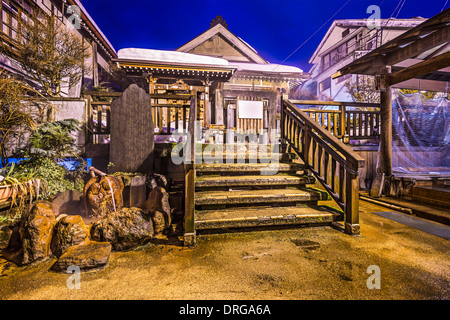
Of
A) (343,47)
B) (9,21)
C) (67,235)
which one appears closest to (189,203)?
(67,235)

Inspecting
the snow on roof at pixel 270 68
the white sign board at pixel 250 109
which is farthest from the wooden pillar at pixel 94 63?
the white sign board at pixel 250 109

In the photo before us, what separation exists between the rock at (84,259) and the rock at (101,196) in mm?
1049

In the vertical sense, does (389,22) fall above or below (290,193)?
above

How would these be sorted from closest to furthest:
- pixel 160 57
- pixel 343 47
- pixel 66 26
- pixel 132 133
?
pixel 132 133
pixel 160 57
pixel 66 26
pixel 343 47

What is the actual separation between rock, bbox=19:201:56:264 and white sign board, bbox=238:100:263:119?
6.12 m

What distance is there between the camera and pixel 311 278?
7.10ft

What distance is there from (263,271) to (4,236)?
3.66 metres

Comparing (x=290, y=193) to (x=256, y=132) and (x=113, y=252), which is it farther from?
(x=256, y=132)

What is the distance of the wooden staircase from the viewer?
3.40 m

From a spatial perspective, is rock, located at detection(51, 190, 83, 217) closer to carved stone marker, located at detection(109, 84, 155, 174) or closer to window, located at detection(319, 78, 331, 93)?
carved stone marker, located at detection(109, 84, 155, 174)

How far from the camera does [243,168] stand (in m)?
4.61

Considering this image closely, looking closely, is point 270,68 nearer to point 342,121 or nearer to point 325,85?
point 342,121
